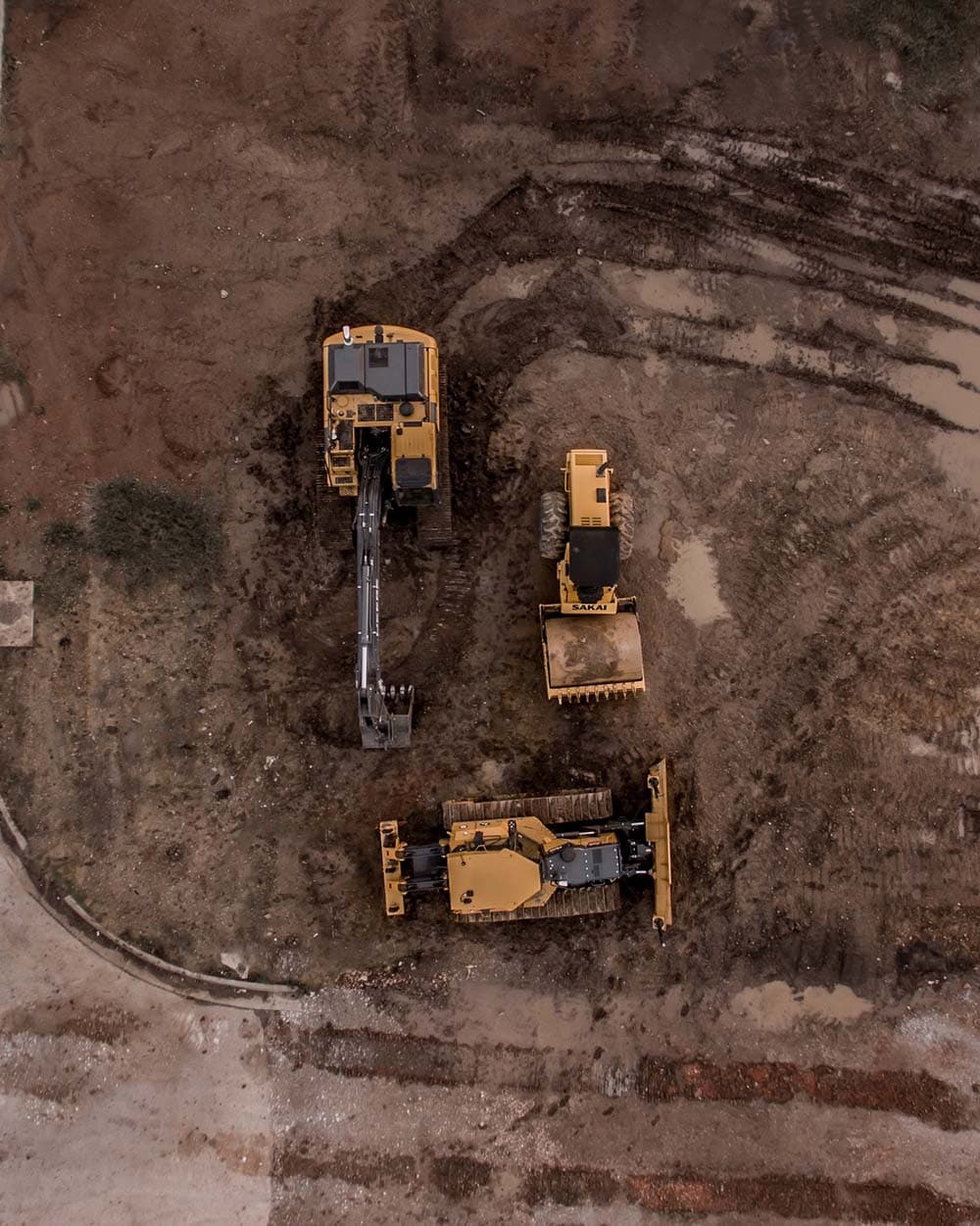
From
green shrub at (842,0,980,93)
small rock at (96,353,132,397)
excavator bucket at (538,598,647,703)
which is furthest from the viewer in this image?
green shrub at (842,0,980,93)

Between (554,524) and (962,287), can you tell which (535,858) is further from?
(962,287)

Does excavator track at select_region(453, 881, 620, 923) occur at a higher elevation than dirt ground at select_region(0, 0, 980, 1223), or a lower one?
lower

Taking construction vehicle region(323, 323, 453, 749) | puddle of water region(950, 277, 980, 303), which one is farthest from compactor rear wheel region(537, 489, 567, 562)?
puddle of water region(950, 277, 980, 303)

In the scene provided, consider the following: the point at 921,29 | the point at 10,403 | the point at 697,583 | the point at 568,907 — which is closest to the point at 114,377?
the point at 10,403

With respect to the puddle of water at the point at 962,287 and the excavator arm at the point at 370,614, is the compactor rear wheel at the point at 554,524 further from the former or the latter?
the puddle of water at the point at 962,287

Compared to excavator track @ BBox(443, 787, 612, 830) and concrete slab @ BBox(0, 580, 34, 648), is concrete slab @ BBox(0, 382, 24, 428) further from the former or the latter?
excavator track @ BBox(443, 787, 612, 830)

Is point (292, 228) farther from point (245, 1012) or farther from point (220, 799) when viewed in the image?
point (245, 1012)

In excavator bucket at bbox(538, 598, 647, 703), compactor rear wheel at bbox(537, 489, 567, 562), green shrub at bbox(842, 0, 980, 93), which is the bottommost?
excavator bucket at bbox(538, 598, 647, 703)
